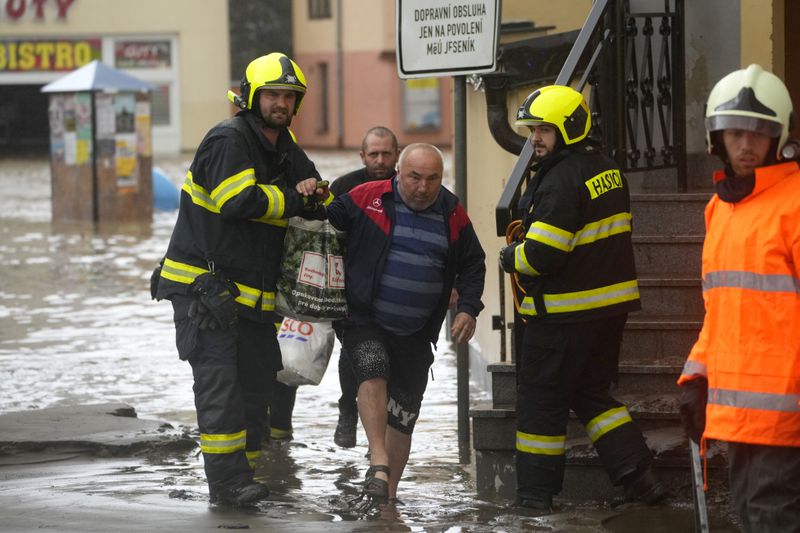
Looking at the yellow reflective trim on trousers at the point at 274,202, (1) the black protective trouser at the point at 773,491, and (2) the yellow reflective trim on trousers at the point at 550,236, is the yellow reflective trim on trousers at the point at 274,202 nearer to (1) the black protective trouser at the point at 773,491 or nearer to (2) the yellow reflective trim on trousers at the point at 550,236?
(2) the yellow reflective trim on trousers at the point at 550,236

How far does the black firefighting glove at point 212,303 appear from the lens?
6.40m

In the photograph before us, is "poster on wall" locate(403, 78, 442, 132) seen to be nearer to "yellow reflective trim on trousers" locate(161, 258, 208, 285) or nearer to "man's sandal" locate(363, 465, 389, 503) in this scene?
"yellow reflective trim on trousers" locate(161, 258, 208, 285)

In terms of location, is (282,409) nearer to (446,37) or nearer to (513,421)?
(513,421)

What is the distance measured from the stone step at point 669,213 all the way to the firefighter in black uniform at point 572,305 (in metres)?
1.54

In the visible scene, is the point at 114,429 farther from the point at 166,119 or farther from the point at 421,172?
the point at 166,119

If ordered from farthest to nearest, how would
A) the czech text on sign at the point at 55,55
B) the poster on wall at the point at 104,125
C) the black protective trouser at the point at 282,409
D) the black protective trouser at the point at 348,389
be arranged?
the czech text on sign at the point at 55,55 < the poster on wall at the point at 104,125 < the black protective trouser at the point at 282,409 < the black protective trouser at the point at 348,389

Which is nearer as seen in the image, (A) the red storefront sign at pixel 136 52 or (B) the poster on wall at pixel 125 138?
(B) the poster on wall at pixel 125 138

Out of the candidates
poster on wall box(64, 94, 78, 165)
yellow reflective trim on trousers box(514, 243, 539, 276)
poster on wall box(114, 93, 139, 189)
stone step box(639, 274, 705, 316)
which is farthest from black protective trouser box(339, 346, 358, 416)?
poster on wall box(64, 94, 78, 165)

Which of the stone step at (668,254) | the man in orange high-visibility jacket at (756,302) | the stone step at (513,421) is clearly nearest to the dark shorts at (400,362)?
the stone step at (513,421)

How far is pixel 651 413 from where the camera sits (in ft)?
21.7

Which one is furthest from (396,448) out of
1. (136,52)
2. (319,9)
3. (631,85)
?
(319,9)

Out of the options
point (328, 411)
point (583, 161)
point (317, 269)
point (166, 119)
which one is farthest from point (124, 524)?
point (166, 119)

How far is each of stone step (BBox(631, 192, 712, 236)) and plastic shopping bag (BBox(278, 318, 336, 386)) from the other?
5.67ft

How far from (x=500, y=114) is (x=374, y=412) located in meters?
2.41
